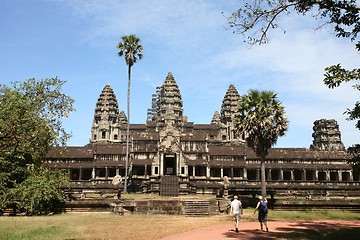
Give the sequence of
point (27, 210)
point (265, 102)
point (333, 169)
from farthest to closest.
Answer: point (333, 169) < point (265, 102) < point (27, 210)

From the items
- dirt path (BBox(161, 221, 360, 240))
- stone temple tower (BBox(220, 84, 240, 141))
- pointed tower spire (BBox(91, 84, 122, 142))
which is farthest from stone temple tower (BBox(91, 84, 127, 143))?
dirt path (BBox(161, 221, 360, 240))

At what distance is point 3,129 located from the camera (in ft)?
39.9

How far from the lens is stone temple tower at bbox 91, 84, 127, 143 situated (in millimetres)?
83188

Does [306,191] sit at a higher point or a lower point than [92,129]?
lower

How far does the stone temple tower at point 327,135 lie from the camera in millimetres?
75375

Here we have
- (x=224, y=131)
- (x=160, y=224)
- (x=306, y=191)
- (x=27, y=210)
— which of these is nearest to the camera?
(x=160, y=224)

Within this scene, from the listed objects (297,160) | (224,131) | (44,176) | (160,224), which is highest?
(224,131)

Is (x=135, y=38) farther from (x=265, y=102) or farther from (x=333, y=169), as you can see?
(x=333, y=169)

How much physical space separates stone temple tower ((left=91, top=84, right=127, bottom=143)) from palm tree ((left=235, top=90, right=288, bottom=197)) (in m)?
56.4

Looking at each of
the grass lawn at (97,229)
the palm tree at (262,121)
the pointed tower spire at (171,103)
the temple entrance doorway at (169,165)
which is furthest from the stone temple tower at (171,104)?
the grass lawn at (97,229)

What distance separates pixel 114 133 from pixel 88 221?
65.6 metres

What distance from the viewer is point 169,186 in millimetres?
39781

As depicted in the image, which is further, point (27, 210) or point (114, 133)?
point (114, 133)

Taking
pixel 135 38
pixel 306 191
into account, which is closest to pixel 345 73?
pixel 306 191
